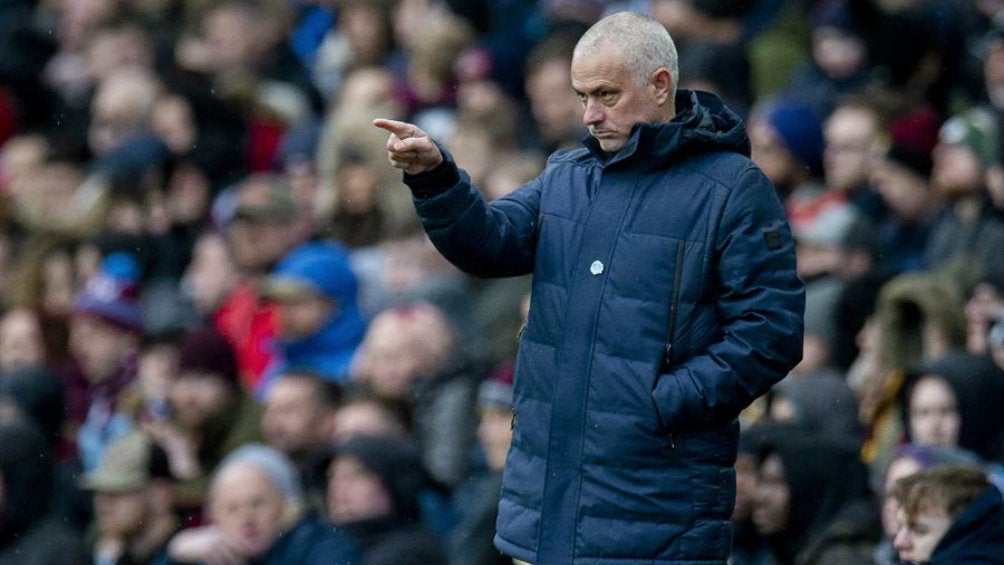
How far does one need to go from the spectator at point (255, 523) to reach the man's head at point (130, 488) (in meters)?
0.53

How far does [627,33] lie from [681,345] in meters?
0.78

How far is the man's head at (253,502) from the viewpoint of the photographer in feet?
30.7

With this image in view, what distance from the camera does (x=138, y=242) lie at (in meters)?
13.5

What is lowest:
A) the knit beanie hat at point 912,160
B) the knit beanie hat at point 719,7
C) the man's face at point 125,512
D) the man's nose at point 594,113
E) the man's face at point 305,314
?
the man's face at point 125,512

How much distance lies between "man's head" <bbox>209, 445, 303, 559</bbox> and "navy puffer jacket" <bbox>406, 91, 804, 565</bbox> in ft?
12.1

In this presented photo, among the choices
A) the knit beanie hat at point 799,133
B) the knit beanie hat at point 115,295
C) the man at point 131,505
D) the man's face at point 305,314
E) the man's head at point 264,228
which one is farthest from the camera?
the man's head at point 264,228

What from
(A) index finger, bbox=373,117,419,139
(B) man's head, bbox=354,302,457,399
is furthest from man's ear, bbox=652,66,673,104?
(B) man's head, bbox=354,302,457,399

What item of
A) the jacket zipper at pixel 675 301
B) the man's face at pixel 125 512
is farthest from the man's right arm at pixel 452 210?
the man's face at pixel 125 512

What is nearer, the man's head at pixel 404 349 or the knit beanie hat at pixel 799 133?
the man's head at pixel 404 349

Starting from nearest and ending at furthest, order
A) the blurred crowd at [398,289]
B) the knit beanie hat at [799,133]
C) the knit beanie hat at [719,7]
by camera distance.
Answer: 1. the blurred crowd at [398,289]
2. the knit beanie hat at [799,133]
3. the knit beanie hat at [719,7]

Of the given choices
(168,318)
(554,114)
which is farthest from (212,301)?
(554,114)

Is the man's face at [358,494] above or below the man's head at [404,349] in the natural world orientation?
below

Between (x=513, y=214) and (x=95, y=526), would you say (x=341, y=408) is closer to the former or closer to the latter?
(x=95, y=526)

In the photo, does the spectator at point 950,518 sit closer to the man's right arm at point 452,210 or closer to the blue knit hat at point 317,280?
the man's right arm at point 452,210
